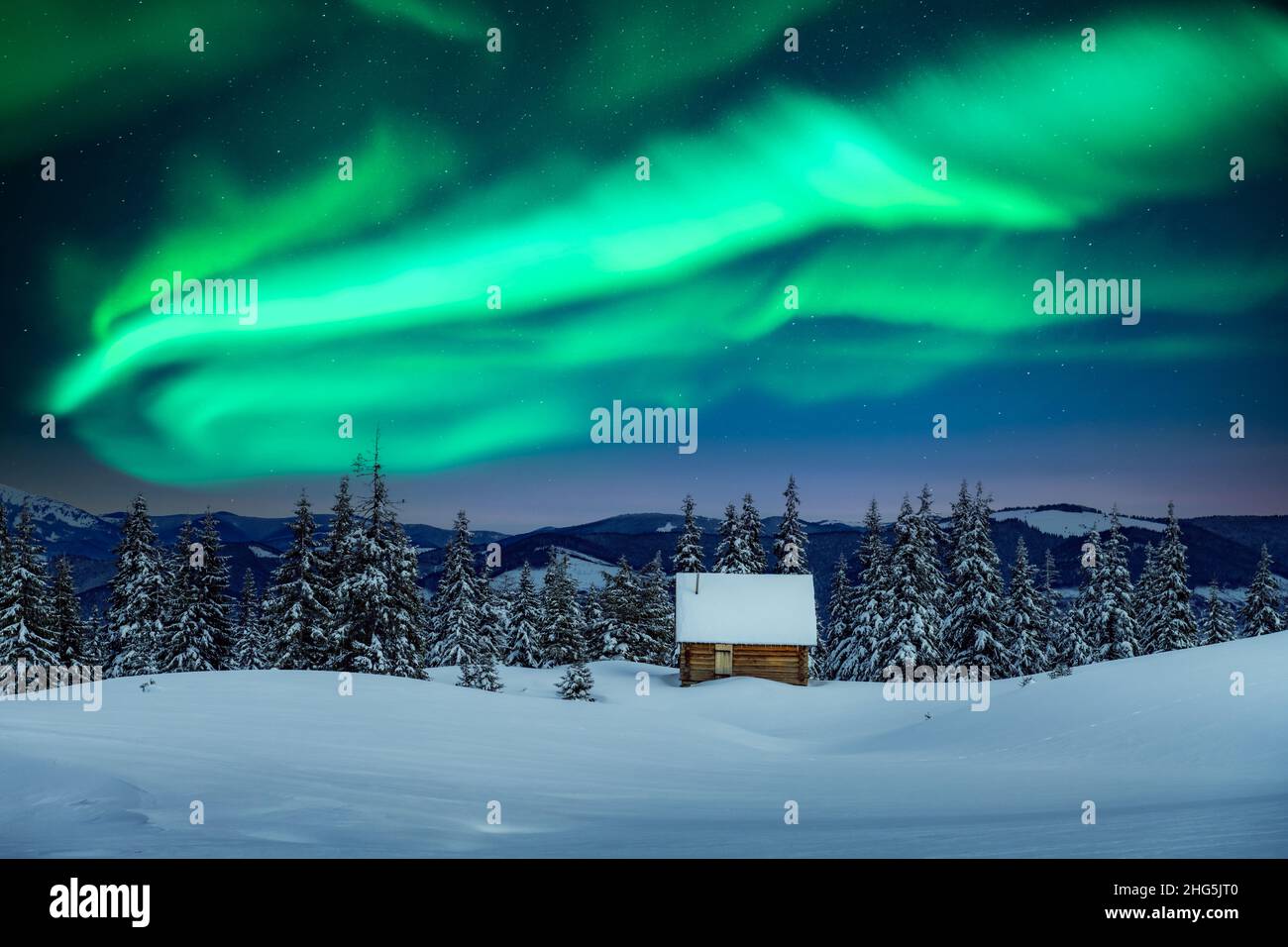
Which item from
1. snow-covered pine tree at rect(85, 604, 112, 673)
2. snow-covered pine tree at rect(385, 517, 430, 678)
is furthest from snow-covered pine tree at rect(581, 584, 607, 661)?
snow-covered pine tree at rect(85, 604, 112, 673)

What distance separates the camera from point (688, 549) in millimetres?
61156

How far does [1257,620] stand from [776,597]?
3113 cm

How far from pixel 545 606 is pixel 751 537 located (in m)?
16.6

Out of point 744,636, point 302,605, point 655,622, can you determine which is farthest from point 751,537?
point 302,605

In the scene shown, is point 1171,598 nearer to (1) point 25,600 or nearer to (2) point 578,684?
(2) point 578,684

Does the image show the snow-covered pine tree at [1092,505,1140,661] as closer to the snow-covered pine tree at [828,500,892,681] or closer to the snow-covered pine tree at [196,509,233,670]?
the snow-covered pine tree at [828,500,892,681]

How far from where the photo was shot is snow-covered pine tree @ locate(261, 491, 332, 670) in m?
43.5

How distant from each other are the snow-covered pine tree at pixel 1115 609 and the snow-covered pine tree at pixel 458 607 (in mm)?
40528

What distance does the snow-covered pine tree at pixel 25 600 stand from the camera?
42.6 m

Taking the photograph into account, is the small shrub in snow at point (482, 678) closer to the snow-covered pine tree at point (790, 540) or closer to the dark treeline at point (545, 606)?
the dark treeline at point (545, 606)

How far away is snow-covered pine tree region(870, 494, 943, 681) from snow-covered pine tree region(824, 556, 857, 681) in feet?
15.9

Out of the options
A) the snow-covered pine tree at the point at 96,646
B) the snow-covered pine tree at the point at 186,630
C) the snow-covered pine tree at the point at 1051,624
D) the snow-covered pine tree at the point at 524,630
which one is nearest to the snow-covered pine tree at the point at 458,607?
the snow-covered pine tree at the point at 524,630
